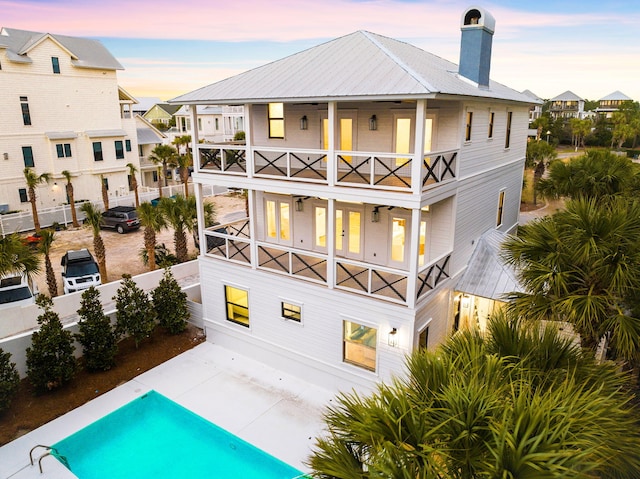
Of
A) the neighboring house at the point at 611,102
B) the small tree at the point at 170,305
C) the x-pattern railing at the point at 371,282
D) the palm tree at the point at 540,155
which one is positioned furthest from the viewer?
the neighboring house at the point at 611,102

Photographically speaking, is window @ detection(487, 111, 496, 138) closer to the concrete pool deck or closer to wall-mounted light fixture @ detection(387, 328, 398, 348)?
wall-mounted light fixture @ detection(387, 328, 398, 348)

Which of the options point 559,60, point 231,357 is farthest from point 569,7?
point 231,357

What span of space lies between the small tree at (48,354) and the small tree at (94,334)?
1.99 ft

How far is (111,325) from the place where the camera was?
14.9 metres

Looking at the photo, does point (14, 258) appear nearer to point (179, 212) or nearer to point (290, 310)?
point (179, 212)

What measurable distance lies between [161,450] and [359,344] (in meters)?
5.89

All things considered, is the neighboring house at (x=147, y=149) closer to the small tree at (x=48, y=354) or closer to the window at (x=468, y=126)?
the small tree at (x=48, y=354)

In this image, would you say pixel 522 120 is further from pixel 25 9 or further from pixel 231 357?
pixel 25 9

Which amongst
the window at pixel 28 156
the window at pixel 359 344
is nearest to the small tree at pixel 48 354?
the window at pixel 359 344

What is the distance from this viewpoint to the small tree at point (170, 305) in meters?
15.7

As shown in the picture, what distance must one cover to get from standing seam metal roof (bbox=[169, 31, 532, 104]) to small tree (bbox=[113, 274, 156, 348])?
6613 millimetres

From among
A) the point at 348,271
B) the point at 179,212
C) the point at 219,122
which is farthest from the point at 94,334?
the point at 219,122

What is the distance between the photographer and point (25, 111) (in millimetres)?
31328

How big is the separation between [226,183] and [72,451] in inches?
337
